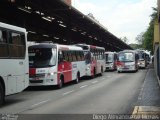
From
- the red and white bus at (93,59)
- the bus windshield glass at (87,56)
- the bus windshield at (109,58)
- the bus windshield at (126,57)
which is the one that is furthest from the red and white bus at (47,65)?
the bus windshield at (109,58)

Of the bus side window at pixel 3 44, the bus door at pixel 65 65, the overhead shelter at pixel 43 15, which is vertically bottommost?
the bus door at pixel 65 65

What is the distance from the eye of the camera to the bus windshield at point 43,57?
74.5 ft

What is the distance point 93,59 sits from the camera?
35.6 m

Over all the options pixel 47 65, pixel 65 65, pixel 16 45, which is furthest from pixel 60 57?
pixel 16 45

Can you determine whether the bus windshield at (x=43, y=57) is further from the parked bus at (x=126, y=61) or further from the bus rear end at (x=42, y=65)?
the parked bus at (x=126, y=61)

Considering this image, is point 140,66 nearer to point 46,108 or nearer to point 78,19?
point 78,19

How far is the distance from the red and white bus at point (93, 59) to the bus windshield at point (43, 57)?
10006 millimetres

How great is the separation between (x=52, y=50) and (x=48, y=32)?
65.3ft

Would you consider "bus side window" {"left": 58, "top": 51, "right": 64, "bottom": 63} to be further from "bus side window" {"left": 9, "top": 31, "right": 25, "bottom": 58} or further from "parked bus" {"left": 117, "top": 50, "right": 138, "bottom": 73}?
"parked bus" {"left": 117, "top": 50, "right": 138, "bottom": 73}

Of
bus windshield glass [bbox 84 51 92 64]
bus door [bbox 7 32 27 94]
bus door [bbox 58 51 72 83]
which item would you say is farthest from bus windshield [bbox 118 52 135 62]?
bus door [bbox 7 32 27 94]

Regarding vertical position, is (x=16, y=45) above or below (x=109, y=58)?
above

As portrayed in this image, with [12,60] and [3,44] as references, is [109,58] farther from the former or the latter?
[3,44]

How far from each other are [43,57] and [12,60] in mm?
6994

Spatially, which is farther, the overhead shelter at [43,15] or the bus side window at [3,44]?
the overhead shelter at [43,15]
